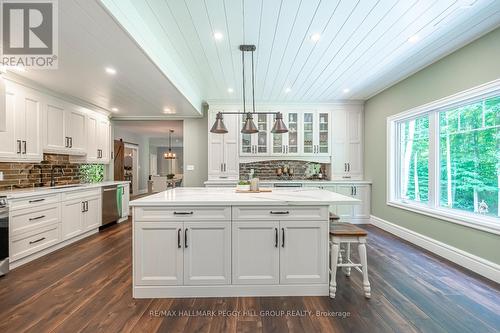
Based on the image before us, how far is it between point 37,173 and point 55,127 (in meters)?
0.81

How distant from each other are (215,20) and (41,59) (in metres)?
2.10

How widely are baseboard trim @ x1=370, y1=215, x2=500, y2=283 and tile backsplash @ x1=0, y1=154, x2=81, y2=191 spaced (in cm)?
607

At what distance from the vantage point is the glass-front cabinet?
562cm

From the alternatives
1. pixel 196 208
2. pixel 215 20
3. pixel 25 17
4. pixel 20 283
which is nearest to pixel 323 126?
pixel 215 20

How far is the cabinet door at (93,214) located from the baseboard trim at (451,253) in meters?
5.36

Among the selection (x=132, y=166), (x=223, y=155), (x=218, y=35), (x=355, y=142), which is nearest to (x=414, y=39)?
(x=218, y=35)

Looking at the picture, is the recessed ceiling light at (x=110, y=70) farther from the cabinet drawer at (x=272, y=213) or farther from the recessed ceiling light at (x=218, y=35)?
the cabinet drawer at (x=272, y=213)

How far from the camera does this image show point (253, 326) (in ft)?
6.40

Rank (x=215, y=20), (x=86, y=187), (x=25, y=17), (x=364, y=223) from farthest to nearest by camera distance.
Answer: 1. (x=364, y=223)
2. (x=86, y=187)
3. (x=215, y=20)
4. (x=25, y=17)

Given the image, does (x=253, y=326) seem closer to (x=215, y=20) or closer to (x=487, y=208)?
(x=215, y=20)

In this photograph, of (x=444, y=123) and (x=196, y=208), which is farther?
(x=444, y=123)

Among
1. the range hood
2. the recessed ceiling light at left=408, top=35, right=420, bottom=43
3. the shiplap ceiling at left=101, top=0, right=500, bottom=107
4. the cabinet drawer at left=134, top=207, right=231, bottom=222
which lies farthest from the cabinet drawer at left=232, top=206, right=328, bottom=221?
the range hood

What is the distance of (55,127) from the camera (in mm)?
4125

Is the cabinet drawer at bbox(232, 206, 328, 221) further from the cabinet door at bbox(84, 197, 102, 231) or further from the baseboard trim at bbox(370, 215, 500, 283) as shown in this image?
the cabinet door at bbox(84, 197, 102, 231)
